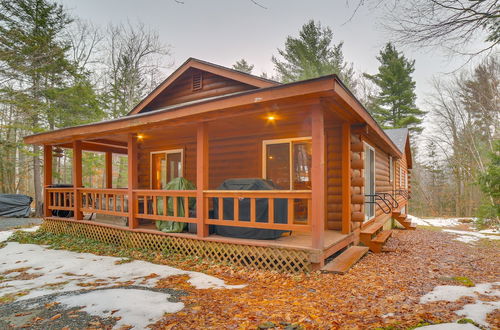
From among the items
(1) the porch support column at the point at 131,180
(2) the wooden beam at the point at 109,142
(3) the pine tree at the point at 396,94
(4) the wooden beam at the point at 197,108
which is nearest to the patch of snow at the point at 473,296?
(4) the wooden beam at the point at 197,108

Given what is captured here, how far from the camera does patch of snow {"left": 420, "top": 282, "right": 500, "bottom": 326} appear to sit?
261cm

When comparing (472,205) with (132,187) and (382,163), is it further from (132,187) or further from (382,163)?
(132,187)

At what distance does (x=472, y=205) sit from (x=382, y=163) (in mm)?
13801

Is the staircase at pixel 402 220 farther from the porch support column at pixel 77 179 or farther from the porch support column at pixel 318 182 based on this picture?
the porch support column at pixel 77 179

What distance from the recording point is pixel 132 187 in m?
6.38

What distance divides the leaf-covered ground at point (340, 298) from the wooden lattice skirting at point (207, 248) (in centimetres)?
26

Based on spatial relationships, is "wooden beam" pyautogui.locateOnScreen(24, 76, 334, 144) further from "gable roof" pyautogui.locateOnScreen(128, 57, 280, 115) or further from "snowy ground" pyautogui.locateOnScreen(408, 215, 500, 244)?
"snowy ground" pyautogui.locateOnScreen(408, 215, 500, 244)

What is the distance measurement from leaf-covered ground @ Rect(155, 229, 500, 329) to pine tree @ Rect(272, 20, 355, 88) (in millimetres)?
16417

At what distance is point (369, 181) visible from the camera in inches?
306

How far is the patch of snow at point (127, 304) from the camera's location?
2.87 metres

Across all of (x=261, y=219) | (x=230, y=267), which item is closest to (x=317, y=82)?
(x=261, y=219)

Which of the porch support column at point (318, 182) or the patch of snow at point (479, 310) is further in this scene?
the porch support column at point (318, 182)

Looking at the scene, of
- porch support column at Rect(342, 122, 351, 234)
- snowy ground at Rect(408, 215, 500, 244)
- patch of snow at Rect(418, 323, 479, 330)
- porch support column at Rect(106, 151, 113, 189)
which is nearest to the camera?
patch of snow at Rect(418, 323, 479, 330)

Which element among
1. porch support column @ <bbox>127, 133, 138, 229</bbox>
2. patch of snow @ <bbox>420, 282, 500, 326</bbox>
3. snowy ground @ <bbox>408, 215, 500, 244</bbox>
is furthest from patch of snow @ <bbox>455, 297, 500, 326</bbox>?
snowy ground @ <bbox>408, 215, 500, 244</bbox>
